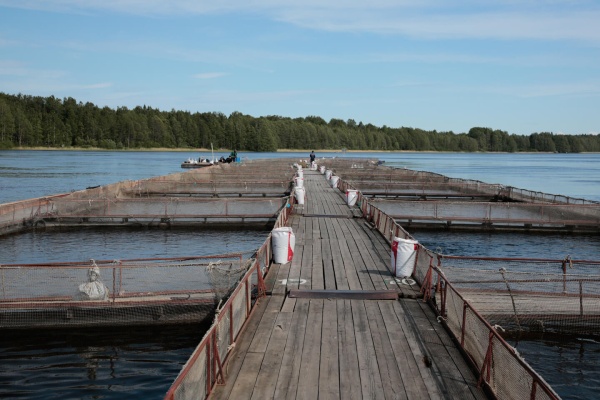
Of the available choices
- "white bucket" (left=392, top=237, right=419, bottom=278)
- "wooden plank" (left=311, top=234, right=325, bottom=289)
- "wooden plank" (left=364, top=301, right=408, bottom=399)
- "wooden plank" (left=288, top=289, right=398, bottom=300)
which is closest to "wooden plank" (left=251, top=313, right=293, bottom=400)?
"wooden plank" (left=288, top=289, right=398, bottom=300)

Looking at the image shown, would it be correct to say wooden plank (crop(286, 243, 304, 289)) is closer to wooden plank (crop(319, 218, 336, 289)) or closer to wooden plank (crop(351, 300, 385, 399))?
wooden plank (crop(319, 218, 336, 289))

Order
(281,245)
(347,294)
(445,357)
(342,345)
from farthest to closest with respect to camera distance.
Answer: (281,245) → (347,294) → (342,345) → (445,357)

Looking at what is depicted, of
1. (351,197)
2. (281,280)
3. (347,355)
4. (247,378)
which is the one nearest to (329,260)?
(281,280)

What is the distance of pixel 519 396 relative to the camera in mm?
7008

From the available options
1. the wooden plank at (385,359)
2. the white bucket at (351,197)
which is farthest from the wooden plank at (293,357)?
the white bucket at (351,197)

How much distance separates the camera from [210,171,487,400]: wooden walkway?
322 inches

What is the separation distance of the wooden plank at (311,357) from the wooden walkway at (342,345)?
0.01 meters

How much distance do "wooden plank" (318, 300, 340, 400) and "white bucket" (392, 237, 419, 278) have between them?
3169 millimetres

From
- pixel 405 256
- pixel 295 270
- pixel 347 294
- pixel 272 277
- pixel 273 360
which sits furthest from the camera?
pixel 295 270

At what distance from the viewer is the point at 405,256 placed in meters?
14.5

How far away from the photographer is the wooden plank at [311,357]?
8062 mm

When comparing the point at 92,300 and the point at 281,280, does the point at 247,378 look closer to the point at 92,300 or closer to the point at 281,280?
the point at 281,280

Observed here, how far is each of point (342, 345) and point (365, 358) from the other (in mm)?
668

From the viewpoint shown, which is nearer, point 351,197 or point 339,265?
point 339,265
